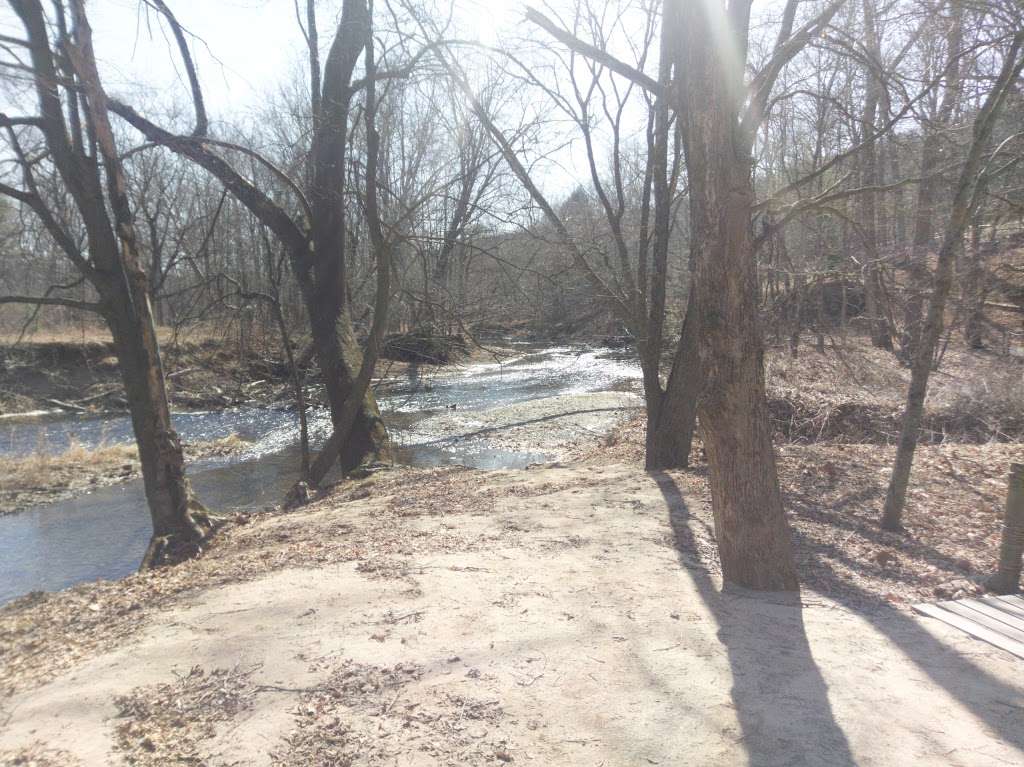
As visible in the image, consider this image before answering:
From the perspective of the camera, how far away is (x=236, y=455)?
14.4m

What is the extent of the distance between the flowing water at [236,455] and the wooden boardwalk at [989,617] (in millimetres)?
8298

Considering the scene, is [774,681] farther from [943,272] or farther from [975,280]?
[975,280]

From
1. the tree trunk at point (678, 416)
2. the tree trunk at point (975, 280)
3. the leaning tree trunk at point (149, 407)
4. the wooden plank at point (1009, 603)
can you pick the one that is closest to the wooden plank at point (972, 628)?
the wooden plank at point (1009, 603)

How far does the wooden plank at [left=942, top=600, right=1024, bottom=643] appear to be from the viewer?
385 cm

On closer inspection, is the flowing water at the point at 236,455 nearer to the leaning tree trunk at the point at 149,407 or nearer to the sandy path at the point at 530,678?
the leaning tree trunk at the point at 149,407

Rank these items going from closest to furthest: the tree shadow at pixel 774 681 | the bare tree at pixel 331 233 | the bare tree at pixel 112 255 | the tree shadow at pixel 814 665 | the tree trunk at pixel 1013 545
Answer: the tree shadow at pixel 774 681
the tree shadow at pixel 814 665
the tree trunk at pixel 1013 545
the bare tree at pixel 112 255
the bare tree at pixel 331 233

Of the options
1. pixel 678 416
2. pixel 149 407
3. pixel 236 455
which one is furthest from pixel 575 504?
pixel 236 455

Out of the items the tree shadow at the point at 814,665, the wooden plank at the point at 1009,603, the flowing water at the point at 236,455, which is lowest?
the flowing water at the point at 236,455

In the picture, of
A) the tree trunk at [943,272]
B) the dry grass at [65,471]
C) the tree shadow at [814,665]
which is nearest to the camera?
the tree shadow at [814,665]

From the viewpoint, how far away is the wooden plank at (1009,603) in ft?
13.7

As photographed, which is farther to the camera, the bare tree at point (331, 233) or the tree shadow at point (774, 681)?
the bare tree at point (331, 233)

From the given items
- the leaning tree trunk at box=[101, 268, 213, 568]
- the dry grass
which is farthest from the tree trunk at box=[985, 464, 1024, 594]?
the dry grass

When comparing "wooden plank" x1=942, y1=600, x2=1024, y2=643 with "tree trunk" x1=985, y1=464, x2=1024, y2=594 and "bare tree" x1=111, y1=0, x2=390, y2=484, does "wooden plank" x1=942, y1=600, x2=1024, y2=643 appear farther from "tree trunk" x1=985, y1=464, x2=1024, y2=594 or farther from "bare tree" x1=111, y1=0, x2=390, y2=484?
"bare tree" x1=111, y1=0, x2=390, y2=484

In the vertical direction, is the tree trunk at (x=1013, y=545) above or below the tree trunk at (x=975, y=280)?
below
